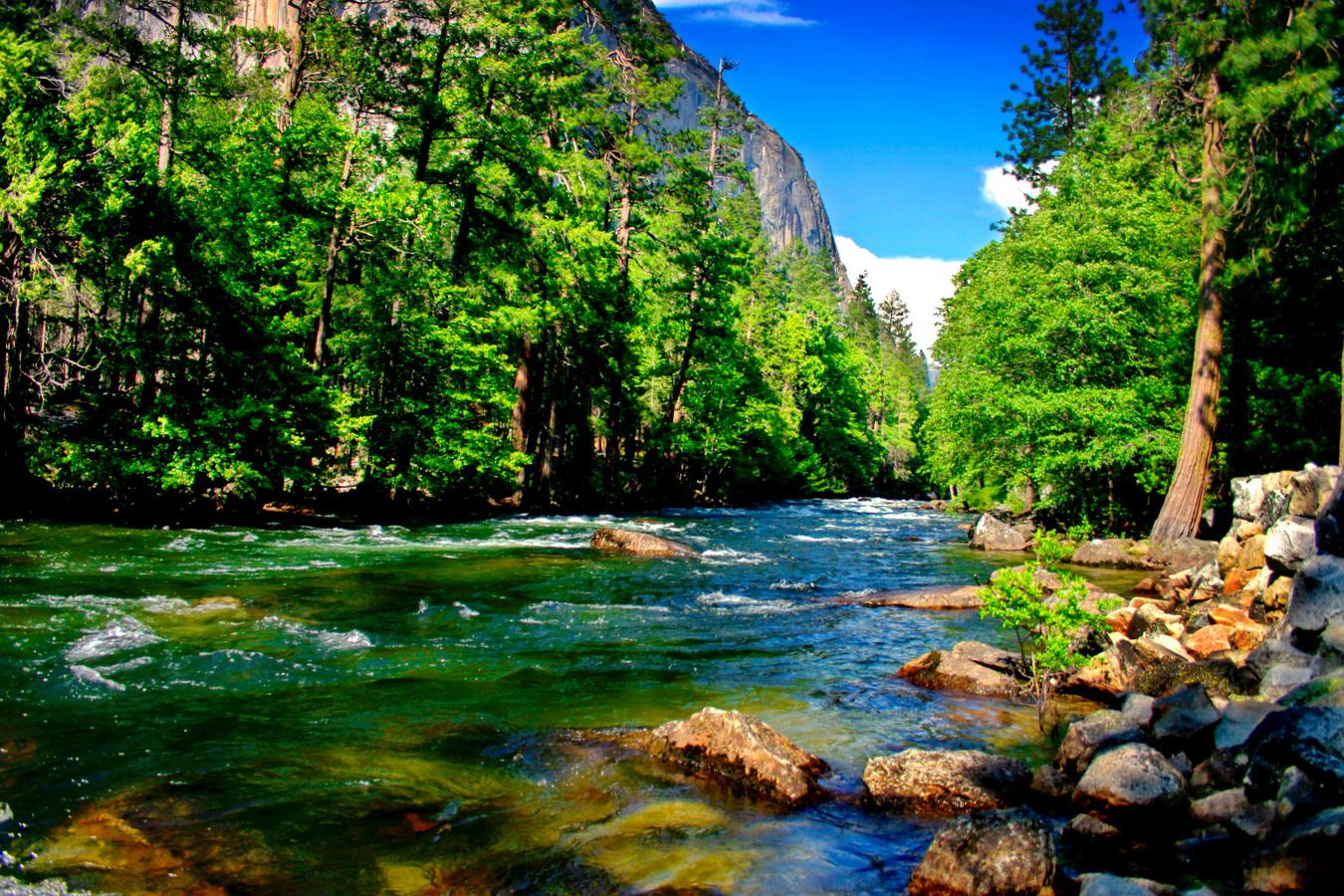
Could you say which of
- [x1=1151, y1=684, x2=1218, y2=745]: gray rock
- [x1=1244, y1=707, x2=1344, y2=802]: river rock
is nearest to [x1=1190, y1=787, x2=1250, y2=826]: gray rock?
[x1=1244, y1=707, x2=1344, y2=802]: river rock

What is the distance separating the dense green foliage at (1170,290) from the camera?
1425cm

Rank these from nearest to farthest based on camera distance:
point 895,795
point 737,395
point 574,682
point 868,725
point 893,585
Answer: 1. point 895,795
2. point 868,725
3. point 574,682
4. point 893,585
5. point 737,395

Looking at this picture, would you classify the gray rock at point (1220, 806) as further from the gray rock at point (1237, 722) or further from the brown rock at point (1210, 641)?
the brown rock at point (1210, 641)

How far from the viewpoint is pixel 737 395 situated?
41844 millimetres

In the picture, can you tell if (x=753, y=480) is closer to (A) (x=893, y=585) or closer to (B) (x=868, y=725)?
(A) (x=893, y=585)

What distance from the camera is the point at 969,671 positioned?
9.05 metres

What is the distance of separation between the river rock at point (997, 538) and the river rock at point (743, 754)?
18.4m

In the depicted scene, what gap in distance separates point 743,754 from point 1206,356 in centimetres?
1570

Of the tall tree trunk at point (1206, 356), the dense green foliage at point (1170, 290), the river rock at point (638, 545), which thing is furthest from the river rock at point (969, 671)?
the dense green foliage at point (1170, 290)

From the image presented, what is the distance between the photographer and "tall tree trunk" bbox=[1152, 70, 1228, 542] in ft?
55.8

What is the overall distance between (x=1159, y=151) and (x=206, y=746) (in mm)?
21341

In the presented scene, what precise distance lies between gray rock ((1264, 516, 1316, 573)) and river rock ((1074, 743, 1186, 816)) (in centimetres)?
535

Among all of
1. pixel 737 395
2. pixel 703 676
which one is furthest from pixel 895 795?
pixel 737 395

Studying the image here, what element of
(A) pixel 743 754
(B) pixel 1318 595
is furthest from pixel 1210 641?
(A) pixel 743 754
